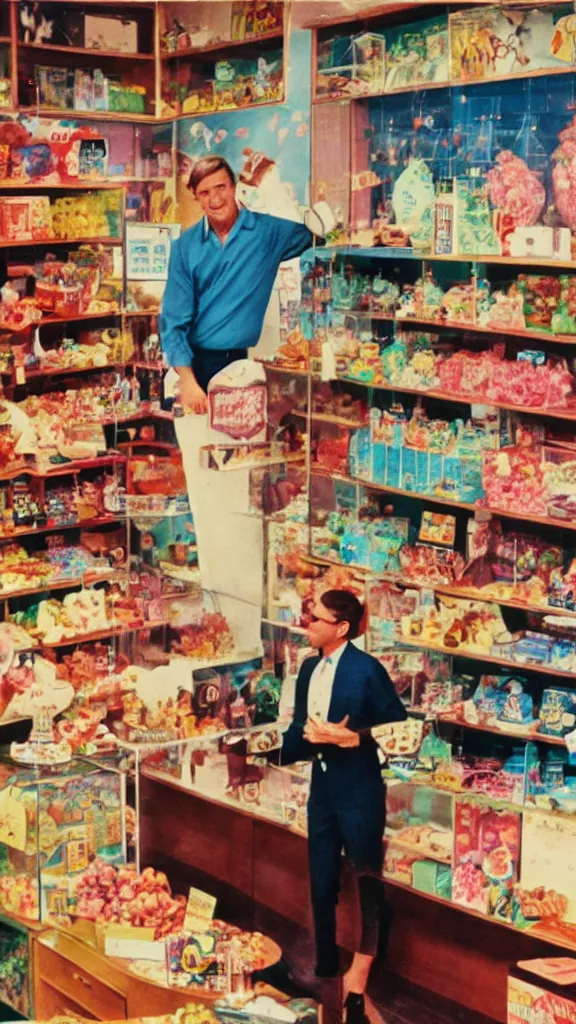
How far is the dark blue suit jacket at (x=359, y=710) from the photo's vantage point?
13.6 feet

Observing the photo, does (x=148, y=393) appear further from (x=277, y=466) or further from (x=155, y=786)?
(x=155, y=786)

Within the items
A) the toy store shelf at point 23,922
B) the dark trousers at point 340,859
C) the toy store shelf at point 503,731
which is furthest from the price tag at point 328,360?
the toy store shelf at point 23,922

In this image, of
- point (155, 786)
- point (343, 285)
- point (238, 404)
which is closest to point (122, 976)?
point (155, 786)

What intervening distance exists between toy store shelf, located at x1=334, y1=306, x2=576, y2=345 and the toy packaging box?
4.87 ft

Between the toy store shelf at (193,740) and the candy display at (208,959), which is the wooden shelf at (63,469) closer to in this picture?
the toy store shelf at (193,740)

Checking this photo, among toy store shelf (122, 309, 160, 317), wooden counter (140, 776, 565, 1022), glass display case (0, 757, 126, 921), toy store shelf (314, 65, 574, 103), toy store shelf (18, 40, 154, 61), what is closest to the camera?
toy store shelf (314, 65, 574, 103)

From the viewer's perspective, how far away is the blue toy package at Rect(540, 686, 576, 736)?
13.0 feet

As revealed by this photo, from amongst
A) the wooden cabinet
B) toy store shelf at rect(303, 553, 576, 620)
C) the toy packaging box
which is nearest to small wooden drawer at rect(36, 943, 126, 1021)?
the wooden cabinet

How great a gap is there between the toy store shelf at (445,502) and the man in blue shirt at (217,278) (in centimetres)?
40

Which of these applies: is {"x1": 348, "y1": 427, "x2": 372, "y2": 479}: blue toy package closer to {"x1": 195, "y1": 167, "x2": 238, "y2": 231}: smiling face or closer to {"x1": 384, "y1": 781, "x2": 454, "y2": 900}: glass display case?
{"x1": 195, "y1": 167, "x2": 238, "y2": 231}: smiling face

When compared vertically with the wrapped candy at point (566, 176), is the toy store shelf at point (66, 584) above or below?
below

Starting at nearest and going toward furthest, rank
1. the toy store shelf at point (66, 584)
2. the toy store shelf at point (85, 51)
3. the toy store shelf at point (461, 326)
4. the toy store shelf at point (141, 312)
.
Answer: the toy store shelf at point (461, 326), the toy store shelf at point (85, 51), the toy store shelf at point (141, 312), the toy store shelf at point (66, 584)

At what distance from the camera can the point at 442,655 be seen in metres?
4.13

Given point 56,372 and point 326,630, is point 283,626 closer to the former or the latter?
point 326,630
